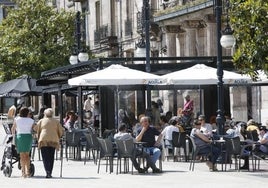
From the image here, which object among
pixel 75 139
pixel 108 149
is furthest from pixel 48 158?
pixel 75 139

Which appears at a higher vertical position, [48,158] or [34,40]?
[34,40]

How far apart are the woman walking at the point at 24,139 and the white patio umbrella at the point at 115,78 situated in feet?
18.5

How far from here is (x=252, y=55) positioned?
18.7 m

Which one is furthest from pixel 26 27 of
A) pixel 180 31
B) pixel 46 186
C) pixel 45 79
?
pixel 46 186

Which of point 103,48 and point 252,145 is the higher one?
point 103,48

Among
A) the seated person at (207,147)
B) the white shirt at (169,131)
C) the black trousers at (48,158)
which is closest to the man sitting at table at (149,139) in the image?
the seated person at (207,147)

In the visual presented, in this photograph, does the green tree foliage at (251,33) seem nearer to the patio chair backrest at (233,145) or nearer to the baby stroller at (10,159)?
the patio chair backrest at (233,145)

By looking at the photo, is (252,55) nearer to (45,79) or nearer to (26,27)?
(45,79)

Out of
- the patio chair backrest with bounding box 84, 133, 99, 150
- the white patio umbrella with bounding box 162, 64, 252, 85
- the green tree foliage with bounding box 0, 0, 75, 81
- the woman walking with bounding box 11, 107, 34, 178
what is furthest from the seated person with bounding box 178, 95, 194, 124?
the green tree foliage with bounding box 0, 0, 75, 81

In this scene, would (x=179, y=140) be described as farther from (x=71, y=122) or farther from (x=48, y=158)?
(x=71, y=122)

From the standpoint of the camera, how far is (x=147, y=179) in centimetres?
1998

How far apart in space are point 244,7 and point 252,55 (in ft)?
3.33

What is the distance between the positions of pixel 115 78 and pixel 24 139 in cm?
641

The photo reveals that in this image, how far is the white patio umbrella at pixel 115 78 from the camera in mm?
26469
